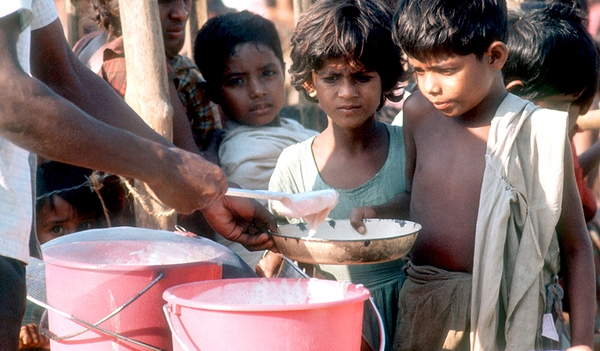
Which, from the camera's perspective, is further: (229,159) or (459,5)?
(229,159)

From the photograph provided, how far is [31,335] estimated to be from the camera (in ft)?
8.21

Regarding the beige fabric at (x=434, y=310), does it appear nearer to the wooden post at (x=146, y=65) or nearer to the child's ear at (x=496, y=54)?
the child's ear at (x=496, y=54)

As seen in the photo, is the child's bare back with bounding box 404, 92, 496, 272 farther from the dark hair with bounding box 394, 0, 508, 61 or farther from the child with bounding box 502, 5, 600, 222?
the child with bounding box 502, 5, 600, 222

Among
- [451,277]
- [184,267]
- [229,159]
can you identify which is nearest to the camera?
[184,267]

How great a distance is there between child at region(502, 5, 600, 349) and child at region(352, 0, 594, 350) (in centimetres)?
54

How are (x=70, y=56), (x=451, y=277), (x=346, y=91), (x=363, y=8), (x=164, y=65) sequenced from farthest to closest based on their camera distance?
(x=164, y=65) → (x=363, y=8) → (x=346, y=91) → (x=451, y=277) → (x=70, y=56)

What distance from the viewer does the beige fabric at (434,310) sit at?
5.65ft

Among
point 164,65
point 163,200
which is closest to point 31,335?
point 164,65

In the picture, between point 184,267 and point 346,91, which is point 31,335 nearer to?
point 184,267

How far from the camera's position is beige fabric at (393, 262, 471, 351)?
172 centimetres

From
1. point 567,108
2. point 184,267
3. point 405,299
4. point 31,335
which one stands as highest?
point 567,108

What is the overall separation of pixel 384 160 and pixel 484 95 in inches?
19.4

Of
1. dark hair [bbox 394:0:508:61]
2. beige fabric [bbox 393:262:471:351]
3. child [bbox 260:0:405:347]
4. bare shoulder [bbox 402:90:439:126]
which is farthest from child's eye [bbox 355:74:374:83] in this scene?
beige fabric [bbox 393:262:471:351]

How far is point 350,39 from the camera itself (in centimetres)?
206
